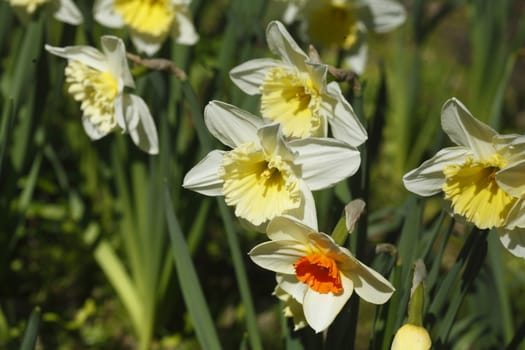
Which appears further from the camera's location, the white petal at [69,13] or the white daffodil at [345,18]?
the white daffodil at [345,18]

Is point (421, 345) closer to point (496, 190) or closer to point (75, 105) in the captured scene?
point (496, 190)

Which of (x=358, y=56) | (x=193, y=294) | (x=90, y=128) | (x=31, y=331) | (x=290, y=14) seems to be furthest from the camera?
(x=358, y=56)

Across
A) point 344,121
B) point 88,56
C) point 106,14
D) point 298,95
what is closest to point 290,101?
point 298,95

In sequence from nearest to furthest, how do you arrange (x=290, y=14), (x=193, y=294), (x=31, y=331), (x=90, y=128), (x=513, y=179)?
(x=513, y=179) → (x=31, y=331) → (x=193, y=294) → (x=90, y=128) → (x=290, y=14)

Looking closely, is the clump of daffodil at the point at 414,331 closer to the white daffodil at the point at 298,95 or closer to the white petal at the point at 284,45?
the white daffodil at the point at 298,95

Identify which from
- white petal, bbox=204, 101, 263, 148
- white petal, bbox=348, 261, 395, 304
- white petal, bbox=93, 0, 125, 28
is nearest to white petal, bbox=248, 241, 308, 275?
white petal, bbox=348, 261, 395, 304

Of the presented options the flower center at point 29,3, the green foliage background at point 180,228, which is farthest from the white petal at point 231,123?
the flower center at point 29,3

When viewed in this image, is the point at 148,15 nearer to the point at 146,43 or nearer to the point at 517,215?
the point at 146,43
